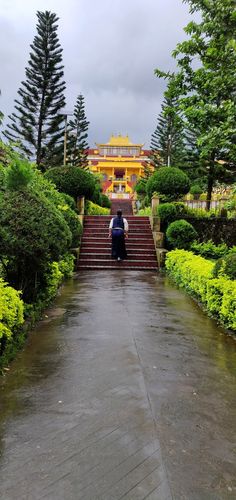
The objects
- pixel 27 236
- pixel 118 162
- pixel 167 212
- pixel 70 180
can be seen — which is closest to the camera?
pixel 27 236

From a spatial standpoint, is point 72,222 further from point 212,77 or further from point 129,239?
point 212,77

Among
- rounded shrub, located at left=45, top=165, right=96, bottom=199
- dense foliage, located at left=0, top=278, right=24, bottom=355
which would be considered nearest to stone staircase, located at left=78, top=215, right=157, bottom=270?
rounded shrub, located at left=45, top=165, right=96, bottom=199

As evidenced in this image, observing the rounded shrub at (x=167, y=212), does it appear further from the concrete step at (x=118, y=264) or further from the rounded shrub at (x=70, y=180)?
the rounded shrub at (x=70, y=180)

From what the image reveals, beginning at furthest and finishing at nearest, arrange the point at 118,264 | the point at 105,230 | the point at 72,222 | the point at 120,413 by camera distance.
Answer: the point at 105,230 < the point at 118,264 < the point at 72,222 < the point at 120,413

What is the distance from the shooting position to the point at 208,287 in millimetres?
6094

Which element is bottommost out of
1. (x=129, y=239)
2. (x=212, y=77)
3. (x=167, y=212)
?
(x=129, y=239)

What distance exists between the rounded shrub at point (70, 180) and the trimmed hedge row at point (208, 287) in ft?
19.7

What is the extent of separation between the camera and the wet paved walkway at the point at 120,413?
6.72 feet

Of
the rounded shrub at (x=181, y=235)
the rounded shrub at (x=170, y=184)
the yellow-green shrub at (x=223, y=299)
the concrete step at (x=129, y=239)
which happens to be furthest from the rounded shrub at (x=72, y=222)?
the yellow-green shrub at (x=223, y=299)

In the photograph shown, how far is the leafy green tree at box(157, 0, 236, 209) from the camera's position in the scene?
541cm

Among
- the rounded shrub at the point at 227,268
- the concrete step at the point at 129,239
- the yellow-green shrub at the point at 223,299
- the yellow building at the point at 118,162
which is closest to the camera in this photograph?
the yellow-green shrub at the point at 223,299

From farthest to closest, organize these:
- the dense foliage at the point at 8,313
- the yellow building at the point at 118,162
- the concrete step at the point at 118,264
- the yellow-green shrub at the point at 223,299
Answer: the yellow building at the point at 118,162 → the concrete step at the point at 118,264 → the yellow-green shrub at the point at 223,299 → the dense foliage at the point at 8,313

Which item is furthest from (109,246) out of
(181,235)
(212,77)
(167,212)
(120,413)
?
(120,413)

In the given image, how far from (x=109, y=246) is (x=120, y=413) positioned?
10.0 metres
